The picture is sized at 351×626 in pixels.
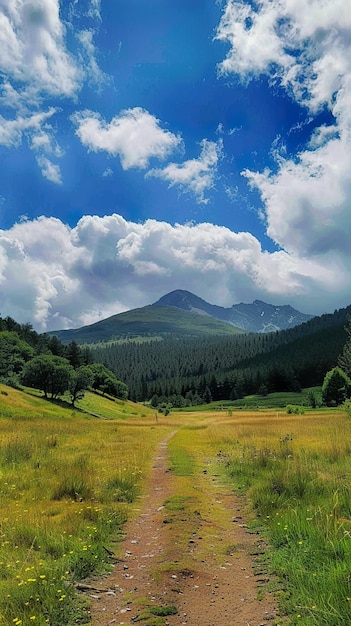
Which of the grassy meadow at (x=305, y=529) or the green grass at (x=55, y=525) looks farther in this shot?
the green grass at (x=55, y=525)

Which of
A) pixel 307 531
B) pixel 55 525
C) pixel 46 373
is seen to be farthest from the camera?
pixel 46 373

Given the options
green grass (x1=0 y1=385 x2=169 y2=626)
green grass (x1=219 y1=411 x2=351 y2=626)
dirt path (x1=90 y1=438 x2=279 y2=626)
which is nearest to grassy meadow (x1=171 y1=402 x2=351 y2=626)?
green grass (x1=219 y1=411 x2=351 y2=626)

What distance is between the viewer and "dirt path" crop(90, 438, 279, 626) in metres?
6.17

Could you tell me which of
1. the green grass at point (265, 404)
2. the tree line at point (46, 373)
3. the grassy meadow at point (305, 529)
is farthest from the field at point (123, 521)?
the green grass at point (265, 404)

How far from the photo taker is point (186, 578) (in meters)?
7.39

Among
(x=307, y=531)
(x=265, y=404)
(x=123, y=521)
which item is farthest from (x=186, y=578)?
(x=265, y=404)

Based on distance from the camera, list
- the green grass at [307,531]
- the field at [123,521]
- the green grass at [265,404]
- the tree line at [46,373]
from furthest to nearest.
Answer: the green grass at [265,404] < the tree line at [46,373] < the field at [123,521] < the green grass at [307,531]

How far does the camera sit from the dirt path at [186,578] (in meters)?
6.17

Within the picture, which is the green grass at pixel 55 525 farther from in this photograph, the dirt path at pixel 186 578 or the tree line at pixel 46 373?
the tree line at pixel 46 373

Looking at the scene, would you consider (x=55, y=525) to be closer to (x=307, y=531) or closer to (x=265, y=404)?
(x=307, y=531)

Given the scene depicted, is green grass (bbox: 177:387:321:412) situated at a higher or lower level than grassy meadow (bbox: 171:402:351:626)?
lower

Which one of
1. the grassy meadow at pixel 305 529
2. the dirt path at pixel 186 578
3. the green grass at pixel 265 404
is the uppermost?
the grassy meadow at pixel 305 529

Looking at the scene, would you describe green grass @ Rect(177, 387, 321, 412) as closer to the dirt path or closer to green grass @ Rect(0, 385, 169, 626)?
green grass @ Rect(0, 385, 169, 626)

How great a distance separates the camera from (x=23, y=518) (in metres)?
10.1
